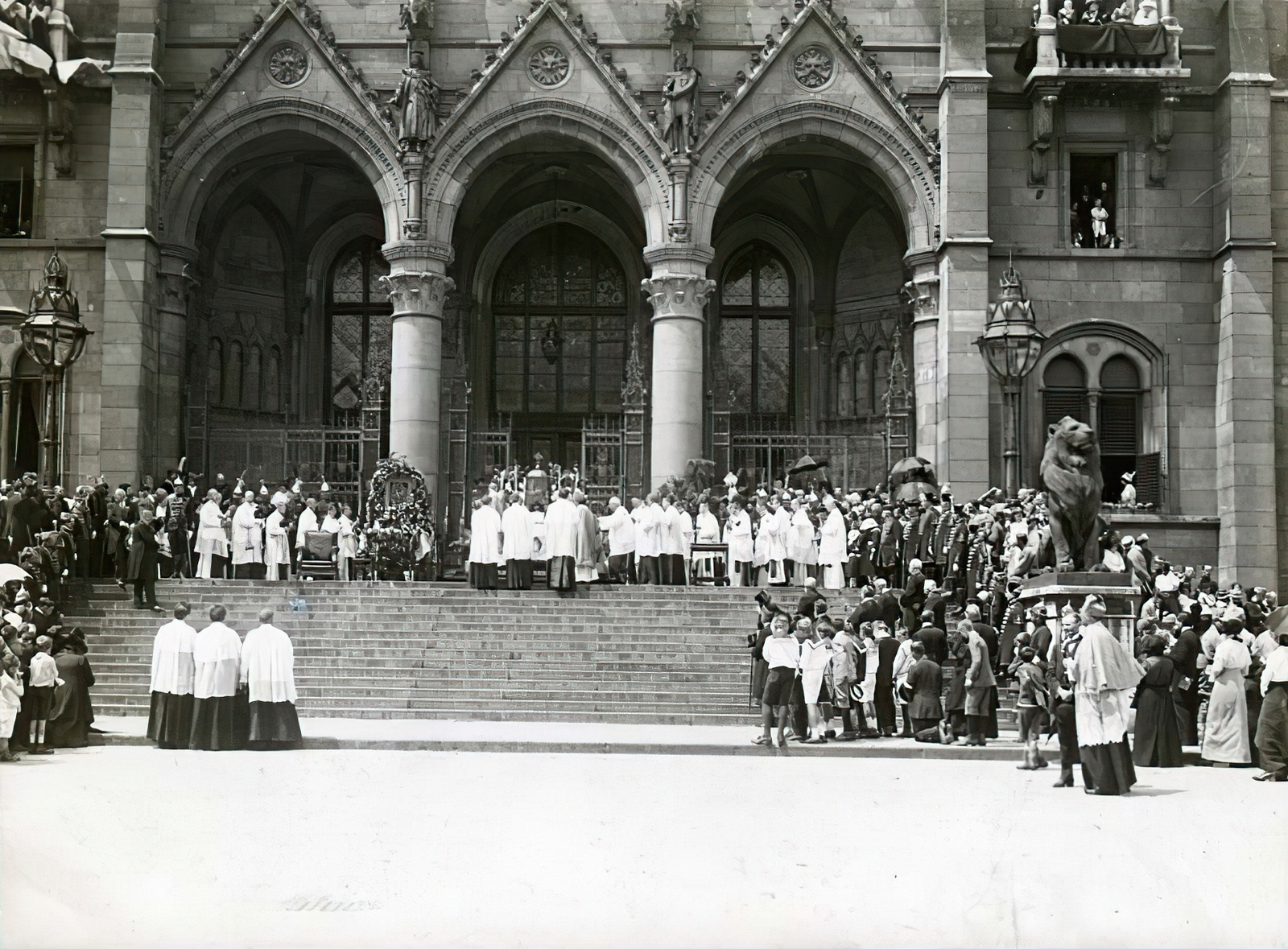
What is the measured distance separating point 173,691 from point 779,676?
23.2 feet

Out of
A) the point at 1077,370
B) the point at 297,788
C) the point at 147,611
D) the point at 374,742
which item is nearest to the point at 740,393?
the point at 1077,370

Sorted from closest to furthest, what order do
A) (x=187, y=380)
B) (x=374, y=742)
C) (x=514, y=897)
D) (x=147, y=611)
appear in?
(x=514, y=897) → (x=374, y=742) → (x=147, y=611) → (x=187, y=380)

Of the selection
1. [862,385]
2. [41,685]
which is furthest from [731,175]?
[41,685]

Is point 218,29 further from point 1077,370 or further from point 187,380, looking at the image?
point 1077,370

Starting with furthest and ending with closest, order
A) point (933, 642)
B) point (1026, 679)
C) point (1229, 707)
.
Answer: point (933, 642) < point (1229, 707) < point (1026, 679)

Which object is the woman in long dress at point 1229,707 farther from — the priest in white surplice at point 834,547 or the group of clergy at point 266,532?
the group of clergy at point 266,532

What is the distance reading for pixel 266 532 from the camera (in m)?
26.7

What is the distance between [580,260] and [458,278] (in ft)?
10.9

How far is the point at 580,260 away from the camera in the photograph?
37250 mm

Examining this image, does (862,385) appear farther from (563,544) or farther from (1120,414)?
(563,544)

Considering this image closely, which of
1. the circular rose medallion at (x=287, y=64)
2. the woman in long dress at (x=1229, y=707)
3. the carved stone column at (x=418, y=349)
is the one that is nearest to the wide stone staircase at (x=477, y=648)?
the woman in long dress at (x=1229, y=707)

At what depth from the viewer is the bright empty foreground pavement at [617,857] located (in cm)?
945

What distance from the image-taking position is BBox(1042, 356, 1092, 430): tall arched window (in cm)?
3069

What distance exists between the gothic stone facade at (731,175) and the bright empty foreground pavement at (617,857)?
1524cm
